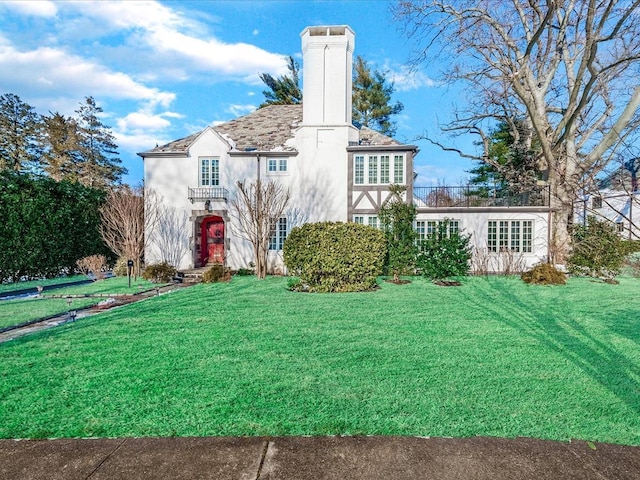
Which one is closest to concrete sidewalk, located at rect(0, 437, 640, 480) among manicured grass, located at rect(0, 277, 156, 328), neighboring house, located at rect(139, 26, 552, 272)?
manicured grass, located at rect(0, 277, 156, 328)

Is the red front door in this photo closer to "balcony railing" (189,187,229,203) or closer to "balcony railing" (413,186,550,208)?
"balcony railing" (189,187,229,203)

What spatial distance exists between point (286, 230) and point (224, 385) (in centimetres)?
1289

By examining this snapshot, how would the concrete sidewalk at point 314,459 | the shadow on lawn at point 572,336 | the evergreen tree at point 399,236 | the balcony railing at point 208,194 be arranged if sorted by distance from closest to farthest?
the concrete sidewalk at point 314,459 < the shadow on lawn at point 572,336 < the evergreen tree at point 399,236 < the balcony railing at point 208,194

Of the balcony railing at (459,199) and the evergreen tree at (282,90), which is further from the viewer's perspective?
the evergreen tree at (282,90)

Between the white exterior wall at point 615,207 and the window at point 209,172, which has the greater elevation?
the window at point 209,172

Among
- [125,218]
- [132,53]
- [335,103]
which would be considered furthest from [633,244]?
[132,53]

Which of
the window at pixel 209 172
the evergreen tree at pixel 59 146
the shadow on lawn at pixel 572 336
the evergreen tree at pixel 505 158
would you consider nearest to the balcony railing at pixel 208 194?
the window at pixel 209 172

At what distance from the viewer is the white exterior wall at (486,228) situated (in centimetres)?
1612

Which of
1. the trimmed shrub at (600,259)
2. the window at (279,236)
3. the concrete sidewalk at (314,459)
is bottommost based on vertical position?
the concrete sidewalk at (314,459)

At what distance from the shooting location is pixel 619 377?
4184mm

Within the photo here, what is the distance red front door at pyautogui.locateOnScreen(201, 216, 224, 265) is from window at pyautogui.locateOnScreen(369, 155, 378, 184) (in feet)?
24.1

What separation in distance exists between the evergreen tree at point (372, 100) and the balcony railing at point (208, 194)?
17.5 m

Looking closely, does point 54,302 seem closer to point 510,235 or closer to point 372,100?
point 510,235

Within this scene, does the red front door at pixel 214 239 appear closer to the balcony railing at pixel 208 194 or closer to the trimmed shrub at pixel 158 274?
the balcony railing at pixel 208 194
